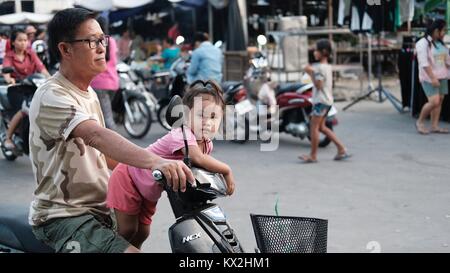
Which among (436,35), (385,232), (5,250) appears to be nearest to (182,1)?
(436,35)

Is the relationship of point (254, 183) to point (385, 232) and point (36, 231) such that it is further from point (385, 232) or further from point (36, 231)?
point (36, 231)

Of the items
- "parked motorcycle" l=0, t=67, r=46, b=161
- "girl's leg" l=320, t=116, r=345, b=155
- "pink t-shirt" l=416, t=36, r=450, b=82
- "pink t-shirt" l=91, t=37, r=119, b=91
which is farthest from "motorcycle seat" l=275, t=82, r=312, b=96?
"parked motorcycle" l=0, t=67, r=46, b=161

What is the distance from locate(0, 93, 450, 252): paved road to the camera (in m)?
5.52

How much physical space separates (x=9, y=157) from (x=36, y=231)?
20.5 feet

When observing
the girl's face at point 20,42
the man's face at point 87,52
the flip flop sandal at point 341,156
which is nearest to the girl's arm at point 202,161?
the man's face at point 87,52

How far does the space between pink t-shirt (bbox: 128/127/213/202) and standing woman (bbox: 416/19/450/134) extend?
7528mm

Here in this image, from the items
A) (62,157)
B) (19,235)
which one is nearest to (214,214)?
(62,157)

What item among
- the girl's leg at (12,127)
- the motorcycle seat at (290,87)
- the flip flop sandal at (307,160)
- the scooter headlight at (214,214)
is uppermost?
the scooter headlight at (214,214)

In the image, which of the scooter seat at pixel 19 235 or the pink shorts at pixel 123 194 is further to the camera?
the scooter seat at pixel 19 235

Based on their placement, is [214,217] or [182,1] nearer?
[214,217]

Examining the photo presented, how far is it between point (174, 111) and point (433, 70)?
7.96 metres

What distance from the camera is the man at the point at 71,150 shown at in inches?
108

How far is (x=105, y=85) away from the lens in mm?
9172

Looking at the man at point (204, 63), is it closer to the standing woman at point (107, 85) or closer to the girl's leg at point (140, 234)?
the standing woman at point (107, 85)
